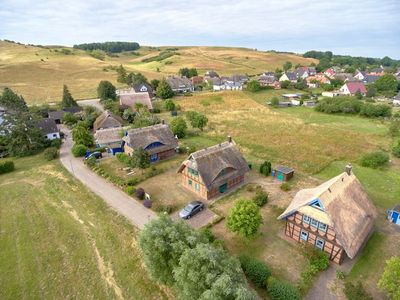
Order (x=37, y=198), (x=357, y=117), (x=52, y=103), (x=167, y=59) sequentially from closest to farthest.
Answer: (x=37, y=198)
(x=357, y=117)
(x=52, y=103)
(x=167, y=59)

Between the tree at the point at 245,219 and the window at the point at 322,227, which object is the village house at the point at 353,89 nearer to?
the window at the point at 322,227

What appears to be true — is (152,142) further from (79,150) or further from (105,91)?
(105,91)

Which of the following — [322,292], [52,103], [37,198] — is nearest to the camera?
[322,292]

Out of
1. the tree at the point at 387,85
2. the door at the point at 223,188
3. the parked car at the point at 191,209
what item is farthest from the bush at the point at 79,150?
the tree at the point at 387,85

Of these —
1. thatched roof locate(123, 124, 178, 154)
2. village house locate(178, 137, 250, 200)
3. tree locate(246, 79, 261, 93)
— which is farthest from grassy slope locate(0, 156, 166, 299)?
tree locate(246, 79, 261, 93)

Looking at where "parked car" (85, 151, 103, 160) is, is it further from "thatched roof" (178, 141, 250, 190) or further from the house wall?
the house wall

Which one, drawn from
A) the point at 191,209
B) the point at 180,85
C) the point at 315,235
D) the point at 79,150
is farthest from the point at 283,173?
the point at 180,85

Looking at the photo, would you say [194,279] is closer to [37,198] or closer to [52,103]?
[37,198]

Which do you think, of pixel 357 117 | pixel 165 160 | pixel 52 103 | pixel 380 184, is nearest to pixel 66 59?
pixel 52 103
